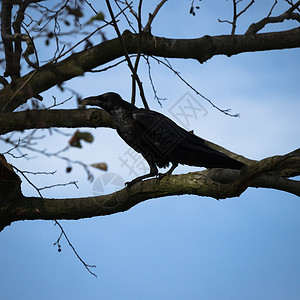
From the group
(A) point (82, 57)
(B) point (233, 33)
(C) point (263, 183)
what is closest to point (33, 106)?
(C) point (263, 183)

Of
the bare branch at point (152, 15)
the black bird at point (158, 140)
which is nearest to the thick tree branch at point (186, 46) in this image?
the bare branch at point (152, 15)

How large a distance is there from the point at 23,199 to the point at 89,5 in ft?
5.48

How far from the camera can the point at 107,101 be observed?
12.9 ft

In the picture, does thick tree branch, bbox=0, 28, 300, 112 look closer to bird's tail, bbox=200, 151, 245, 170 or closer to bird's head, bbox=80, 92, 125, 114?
bird's head, bbox=80, 92, 125, 114

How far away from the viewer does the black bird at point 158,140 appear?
355cm

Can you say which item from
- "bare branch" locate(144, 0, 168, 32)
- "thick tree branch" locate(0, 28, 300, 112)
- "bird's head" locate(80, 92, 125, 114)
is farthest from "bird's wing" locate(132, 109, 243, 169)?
"bare branch" locate(144, 0, 168, 32)

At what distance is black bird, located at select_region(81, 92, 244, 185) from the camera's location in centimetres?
355

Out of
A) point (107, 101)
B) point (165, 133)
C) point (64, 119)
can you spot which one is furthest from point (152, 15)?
point (64, 119)

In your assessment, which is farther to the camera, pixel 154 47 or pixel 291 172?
pixel 154 47

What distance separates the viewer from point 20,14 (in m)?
4.04

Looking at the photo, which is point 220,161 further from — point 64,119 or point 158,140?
point 64,119

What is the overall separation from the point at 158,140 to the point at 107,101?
2.23ft

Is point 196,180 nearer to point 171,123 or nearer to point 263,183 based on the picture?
point 263,183

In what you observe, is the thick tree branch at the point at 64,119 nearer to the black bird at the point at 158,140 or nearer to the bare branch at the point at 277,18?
the black bird at the point at 158,140
